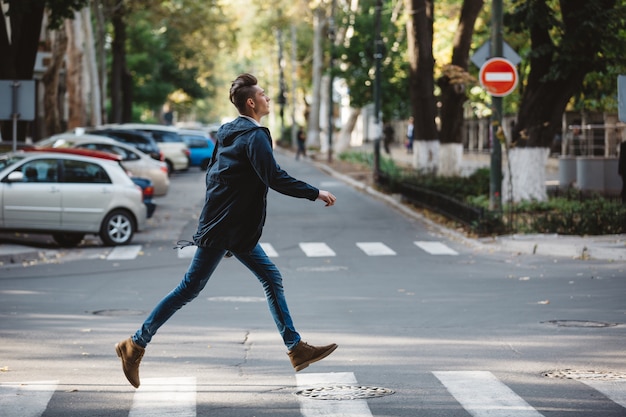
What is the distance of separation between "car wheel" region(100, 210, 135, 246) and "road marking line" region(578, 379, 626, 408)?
14.3m

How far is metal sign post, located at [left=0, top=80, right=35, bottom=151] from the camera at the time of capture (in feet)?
76.2

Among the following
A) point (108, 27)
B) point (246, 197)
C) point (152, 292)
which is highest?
point (108, 27)

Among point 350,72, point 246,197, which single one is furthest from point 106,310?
point 350,72

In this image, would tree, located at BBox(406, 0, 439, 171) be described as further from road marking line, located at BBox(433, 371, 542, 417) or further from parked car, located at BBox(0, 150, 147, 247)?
road marking line, located at BBox(433, 371, 542, 417)

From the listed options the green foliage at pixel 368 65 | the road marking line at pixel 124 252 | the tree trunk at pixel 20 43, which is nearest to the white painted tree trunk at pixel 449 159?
the tree trunk at pixel 20 43

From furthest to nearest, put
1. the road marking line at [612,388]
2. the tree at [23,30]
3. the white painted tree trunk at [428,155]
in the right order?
the white painted tree trunk at [428,155], the tree at [23,30], the road marking line at [612,388]

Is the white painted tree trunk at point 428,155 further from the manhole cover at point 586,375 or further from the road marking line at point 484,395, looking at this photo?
the road marking line at point 484,395

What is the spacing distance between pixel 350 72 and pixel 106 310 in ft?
118

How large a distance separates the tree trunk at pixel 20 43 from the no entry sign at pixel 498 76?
10.1m

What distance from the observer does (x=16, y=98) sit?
23328 millimetres

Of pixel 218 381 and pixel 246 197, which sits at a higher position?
pixel 246 197

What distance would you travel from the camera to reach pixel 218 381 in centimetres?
855

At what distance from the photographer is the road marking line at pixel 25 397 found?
7480 mm

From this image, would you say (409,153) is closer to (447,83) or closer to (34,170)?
(447,83)
